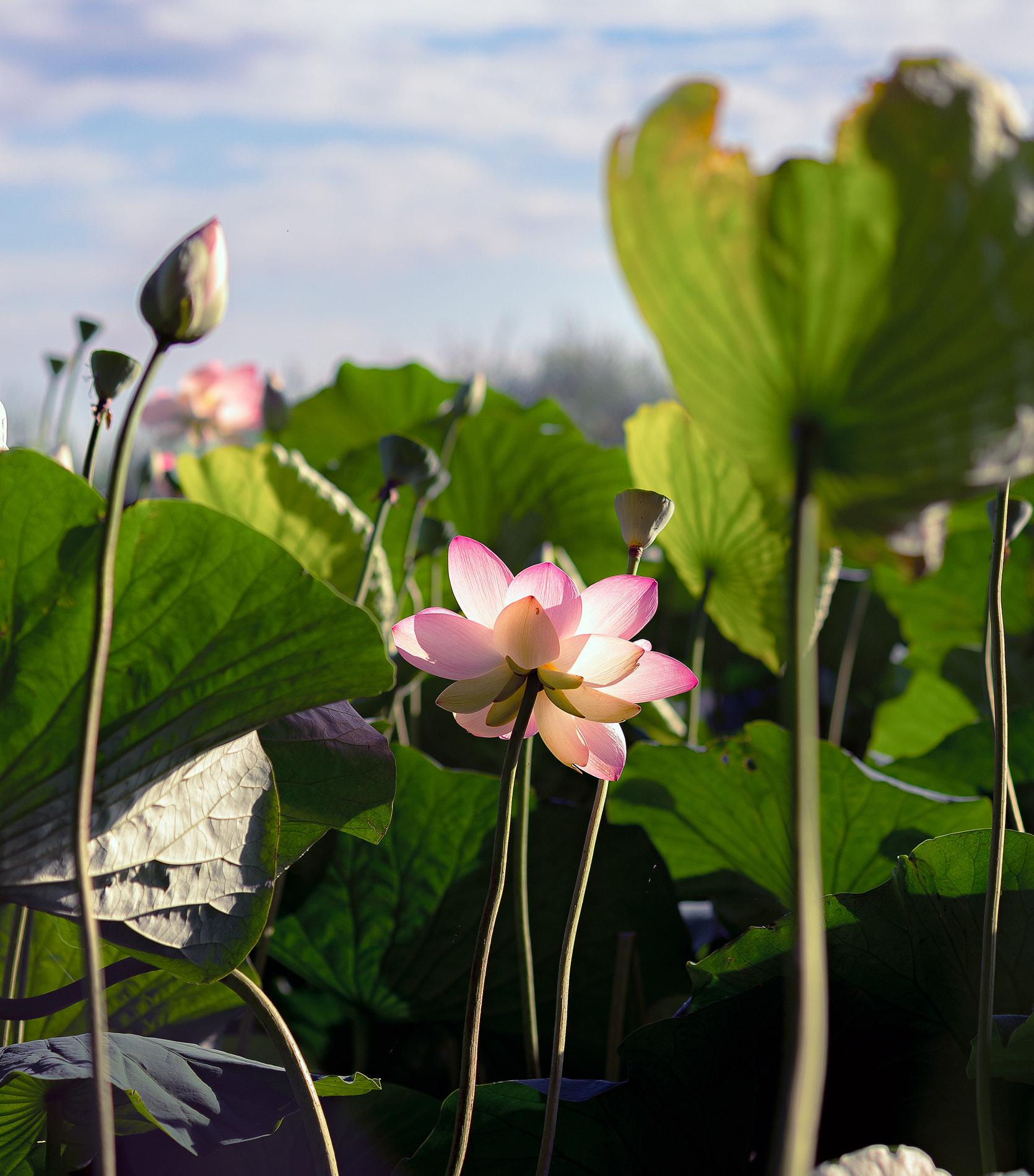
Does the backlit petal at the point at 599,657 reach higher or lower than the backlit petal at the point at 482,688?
higher

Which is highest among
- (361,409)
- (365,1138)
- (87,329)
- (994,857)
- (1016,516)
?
(361,409)

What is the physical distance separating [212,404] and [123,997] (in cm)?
76

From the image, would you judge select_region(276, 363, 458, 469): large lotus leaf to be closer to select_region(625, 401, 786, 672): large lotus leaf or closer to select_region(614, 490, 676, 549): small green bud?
select_region(625, 401, 786, 672): large lotus leaf

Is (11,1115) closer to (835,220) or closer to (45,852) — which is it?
(45,852)

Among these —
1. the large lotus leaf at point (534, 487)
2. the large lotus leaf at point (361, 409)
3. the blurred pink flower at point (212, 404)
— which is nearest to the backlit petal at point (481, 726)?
the large lotus leaf at point (534, 487)

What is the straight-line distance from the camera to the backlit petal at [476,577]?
0.88ft

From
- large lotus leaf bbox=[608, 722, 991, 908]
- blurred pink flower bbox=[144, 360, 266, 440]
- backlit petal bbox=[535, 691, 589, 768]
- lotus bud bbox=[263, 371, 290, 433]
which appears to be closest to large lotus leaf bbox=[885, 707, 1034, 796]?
large lotus leaf bbox=[608, 722, 991, 908]

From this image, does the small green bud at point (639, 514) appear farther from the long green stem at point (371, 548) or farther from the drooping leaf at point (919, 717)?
the drooping leaf at point (919, 717)

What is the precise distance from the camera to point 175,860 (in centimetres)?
26

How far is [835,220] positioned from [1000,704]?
6.0 inches

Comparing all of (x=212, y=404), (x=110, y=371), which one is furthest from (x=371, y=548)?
(x=212, y=404)

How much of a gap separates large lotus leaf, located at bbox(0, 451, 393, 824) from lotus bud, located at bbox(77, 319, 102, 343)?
20cm

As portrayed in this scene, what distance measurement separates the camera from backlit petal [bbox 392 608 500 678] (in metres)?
0.26

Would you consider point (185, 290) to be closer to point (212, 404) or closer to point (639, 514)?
point (639, 514)
